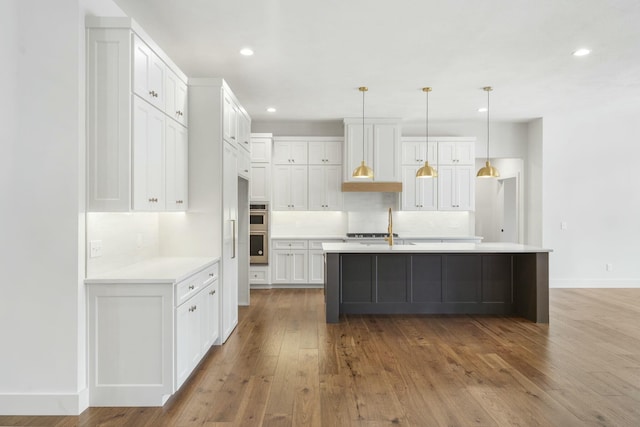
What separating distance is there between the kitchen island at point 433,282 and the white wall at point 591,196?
7.86 feet

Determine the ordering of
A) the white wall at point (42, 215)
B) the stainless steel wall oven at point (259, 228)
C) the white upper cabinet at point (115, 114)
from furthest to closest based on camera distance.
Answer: the stainless steel wall oven at point (259, 228) → the white upper cabinet at point (115, 114) → the white wall at point (42, 215)

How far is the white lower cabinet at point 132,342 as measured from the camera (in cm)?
274

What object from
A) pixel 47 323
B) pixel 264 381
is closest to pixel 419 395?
pixel 264 381

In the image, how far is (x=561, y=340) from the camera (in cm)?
420

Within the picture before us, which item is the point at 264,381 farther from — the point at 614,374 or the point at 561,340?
the point at 561,340

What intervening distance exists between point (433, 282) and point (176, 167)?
3522 millimetres

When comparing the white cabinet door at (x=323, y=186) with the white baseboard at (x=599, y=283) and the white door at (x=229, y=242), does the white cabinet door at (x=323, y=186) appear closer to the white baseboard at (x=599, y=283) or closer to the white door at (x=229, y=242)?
the white door at (x=229, y=242)

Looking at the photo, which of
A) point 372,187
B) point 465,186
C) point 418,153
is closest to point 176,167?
point 372,187

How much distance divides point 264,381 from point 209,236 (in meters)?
1.52

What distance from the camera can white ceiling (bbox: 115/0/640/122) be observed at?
3387 mm

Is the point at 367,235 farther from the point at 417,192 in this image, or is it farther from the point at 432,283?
the point at 432,283

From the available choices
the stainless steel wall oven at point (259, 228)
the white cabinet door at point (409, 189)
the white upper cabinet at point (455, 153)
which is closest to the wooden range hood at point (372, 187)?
the white cabinet door at point (409, 189)

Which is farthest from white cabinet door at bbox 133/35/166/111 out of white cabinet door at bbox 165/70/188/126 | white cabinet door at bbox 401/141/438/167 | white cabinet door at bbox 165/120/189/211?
white cabinet door at bbox 401/141/438/167

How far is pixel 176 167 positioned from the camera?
3.63 metres
